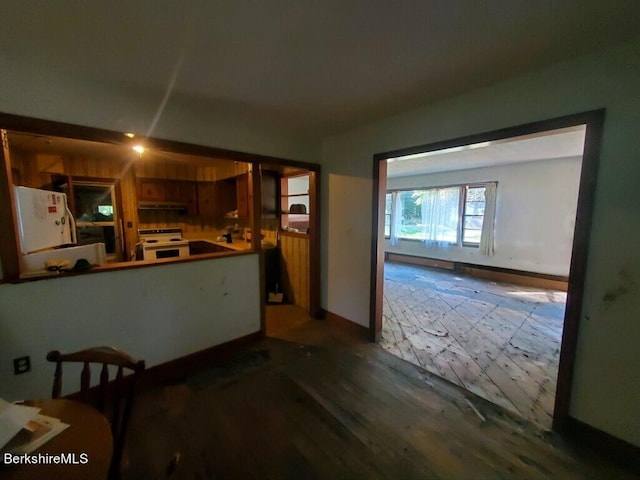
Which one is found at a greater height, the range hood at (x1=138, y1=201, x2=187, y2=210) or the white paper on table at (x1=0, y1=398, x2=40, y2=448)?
the range hood at (x1=138, y1=201, x2=187, y2=210)

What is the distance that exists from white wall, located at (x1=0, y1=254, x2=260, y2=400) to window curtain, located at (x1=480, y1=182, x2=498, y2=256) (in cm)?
528

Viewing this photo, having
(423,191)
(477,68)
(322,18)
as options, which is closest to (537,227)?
(423,191)

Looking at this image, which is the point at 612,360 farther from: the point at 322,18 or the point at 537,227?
the point at 537,227

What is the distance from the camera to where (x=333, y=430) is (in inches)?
70.7

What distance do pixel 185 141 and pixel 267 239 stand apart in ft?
7.81

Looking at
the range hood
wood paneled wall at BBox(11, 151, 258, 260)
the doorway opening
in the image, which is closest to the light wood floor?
the doorway opening

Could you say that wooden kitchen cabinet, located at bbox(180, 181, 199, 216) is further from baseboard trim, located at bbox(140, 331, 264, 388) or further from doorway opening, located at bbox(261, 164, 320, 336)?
baseboard trim, located at bbox(140, 331, 264, 388)

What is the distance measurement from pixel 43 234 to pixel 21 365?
939mm

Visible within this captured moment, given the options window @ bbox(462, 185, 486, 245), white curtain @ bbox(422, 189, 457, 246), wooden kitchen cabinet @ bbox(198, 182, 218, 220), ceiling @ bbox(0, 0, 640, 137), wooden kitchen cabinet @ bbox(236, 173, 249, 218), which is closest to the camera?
ceiling @ bbox(0, 0, 640, 137)

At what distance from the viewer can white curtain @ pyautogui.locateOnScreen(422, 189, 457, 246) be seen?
21.3ft

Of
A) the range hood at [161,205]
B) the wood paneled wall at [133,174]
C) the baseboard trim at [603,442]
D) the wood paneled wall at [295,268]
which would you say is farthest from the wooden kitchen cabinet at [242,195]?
the baseboard trim at [603,442]

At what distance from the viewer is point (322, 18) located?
1.28 meters

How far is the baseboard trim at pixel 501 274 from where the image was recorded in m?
5.02

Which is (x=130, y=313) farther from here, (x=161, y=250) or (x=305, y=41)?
(x=305, y=41)
